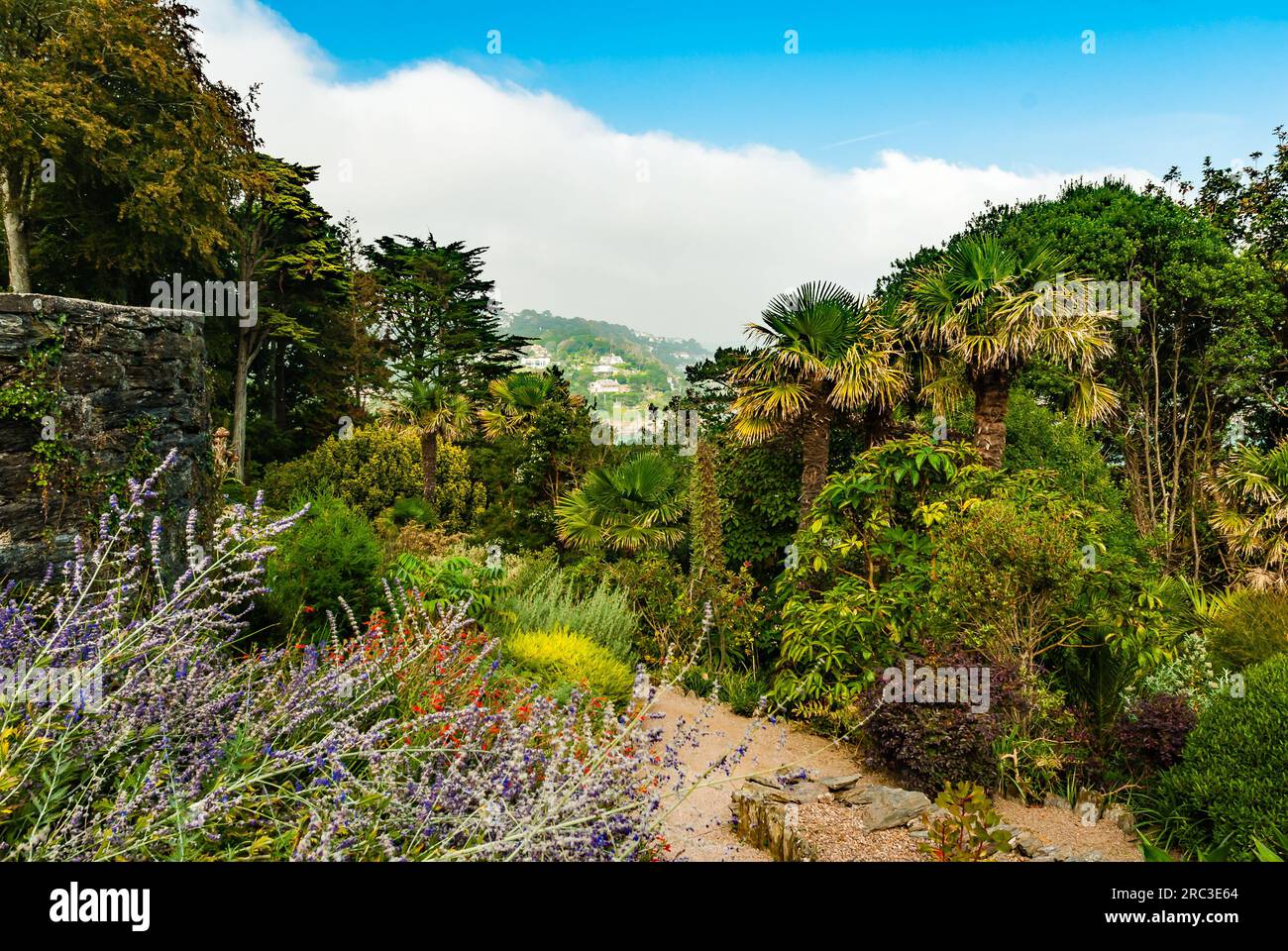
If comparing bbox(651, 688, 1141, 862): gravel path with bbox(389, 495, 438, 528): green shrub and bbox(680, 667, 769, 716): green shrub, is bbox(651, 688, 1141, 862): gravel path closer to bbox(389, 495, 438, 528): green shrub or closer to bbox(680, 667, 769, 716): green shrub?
bbox(680, 667, 769, 716): green shrub

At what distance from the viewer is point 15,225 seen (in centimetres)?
1423

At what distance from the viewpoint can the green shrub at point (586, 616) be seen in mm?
7203

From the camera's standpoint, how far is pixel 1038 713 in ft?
17.6

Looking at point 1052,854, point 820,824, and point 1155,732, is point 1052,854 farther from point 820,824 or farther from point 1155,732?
point 1155,732

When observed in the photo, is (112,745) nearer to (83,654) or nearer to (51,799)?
(51,799)

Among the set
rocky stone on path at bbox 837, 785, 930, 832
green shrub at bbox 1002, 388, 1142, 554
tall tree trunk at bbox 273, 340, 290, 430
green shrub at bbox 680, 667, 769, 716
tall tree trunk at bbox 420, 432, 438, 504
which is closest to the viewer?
rocky stone on path at bbox 837, 785, 930, 832

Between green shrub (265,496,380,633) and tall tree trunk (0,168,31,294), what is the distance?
13.6 m

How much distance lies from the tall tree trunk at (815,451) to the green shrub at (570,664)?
4.33m

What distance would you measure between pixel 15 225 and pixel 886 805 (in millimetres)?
19236

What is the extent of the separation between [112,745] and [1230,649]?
910 cm

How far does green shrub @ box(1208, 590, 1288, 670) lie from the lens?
6547 mm

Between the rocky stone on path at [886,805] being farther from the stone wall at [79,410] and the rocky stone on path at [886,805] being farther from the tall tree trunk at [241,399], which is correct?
the tall tree trunk at [241,399]

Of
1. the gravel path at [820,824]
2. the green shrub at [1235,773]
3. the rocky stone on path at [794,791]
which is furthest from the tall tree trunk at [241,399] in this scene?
the green shrub at [1235,773]

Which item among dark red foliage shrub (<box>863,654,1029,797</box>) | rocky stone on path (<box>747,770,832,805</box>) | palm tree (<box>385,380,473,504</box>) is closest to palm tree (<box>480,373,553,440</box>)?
palm tree (<box>385,380,473,504</box>)
